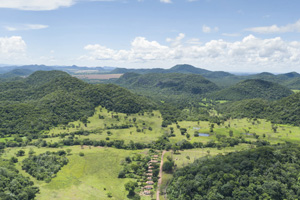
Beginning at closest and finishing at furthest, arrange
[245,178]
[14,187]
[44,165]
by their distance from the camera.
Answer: [245,178]
[14,187]
[44,165]

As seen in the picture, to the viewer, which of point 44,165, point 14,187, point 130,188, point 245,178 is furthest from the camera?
point 44,165

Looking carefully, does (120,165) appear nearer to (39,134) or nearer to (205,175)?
(205,175)

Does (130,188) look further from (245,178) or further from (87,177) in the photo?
(245,178)

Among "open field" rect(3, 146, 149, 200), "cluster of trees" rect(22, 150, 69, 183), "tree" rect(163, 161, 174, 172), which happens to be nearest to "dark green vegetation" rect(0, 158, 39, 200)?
"open field" rect(3, 146, 149, 200)

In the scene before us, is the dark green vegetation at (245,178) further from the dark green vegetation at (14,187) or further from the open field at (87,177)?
the dark green vegetation at (14,187)

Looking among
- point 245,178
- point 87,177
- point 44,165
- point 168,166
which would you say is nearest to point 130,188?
point 168,166

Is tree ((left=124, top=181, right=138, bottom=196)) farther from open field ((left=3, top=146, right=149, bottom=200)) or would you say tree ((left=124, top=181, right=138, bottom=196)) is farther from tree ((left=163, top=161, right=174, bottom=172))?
tree ((left=163, top=161, right=174, bottom=172))

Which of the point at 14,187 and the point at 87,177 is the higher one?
the point at 14,187

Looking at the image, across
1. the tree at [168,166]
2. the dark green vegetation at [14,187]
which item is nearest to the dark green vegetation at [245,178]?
the tree at [168,166]
